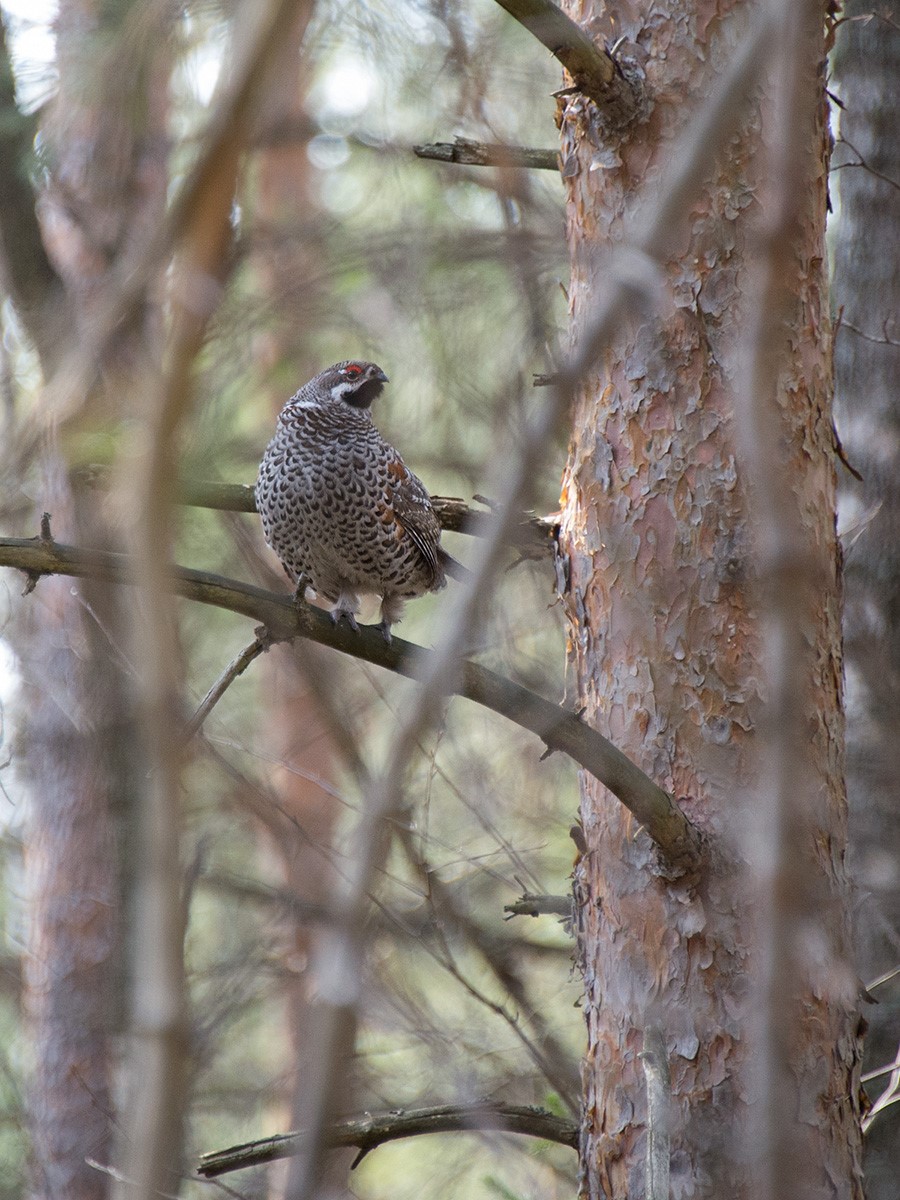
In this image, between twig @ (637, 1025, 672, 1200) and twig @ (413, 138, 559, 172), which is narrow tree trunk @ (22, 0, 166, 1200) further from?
twig @ (637, 1025, 672, 1200)

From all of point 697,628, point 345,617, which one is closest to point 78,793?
point 345,617

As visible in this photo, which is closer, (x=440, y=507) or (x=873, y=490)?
(x=440, y=507)

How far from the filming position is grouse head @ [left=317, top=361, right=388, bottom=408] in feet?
17.0

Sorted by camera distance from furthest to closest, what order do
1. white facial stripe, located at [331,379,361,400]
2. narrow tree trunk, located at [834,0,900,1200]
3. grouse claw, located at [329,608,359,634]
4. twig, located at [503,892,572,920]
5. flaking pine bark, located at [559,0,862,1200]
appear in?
white facial stripe, located at [331,379,361,400], narrow tree trunk, located at [834,0,900,1200], grouse claw, located at [329,608,359,634], twig, located at [503,892,572,920], flaking pine bark, located at [559,0,862,1200]

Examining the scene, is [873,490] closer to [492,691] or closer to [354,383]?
[354,383]

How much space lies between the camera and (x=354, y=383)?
5.22 m

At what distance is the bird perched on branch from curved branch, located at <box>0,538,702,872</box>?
1.62 metres

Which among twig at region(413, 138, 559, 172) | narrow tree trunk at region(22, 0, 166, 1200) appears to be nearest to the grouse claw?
twig at region(413, 138, 559, 172)

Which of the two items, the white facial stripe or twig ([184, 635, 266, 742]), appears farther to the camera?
the white facial stripe

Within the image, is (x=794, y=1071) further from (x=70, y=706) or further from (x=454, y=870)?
(x=70, y=706)

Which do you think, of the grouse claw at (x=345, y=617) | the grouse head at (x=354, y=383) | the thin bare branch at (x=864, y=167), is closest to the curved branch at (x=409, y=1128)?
the grouse claw at (x=345, y=617)

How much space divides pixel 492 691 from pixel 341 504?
7.05 feet

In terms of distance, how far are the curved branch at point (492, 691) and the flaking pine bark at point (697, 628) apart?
149 millimetres

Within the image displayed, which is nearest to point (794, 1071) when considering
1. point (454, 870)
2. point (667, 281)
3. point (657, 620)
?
point (657, 620)
